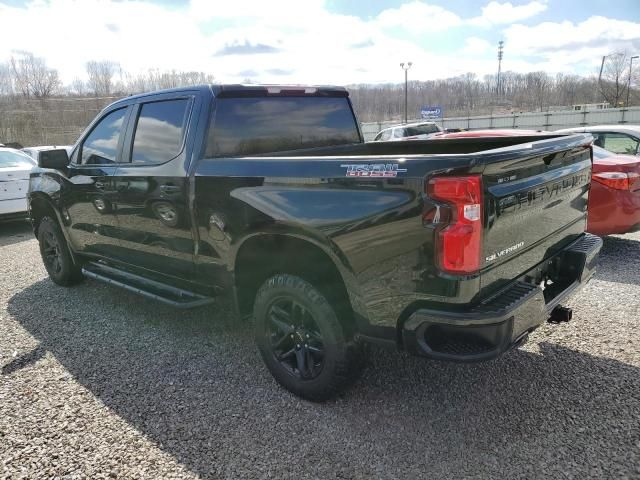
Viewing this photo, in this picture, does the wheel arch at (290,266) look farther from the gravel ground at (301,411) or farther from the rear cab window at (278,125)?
the rear cab window at (278,125)

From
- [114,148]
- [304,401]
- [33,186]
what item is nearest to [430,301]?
[304,401]

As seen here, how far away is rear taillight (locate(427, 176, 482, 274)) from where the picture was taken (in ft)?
7.56

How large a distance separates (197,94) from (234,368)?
2.02m

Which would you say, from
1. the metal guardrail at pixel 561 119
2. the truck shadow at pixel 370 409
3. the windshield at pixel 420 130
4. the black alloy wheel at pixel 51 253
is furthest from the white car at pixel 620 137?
the metal guardrail at pixel 561 119

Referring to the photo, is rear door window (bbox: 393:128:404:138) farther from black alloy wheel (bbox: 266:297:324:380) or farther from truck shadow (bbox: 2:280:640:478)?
black alloy wheel (bbox: 266:297:324:380)

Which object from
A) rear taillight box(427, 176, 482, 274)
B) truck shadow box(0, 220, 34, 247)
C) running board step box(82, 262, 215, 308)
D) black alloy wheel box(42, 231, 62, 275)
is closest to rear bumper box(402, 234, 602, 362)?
rear taillight box(427, 176, 482, 274)

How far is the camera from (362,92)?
99875mm

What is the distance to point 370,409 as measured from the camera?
309 cm

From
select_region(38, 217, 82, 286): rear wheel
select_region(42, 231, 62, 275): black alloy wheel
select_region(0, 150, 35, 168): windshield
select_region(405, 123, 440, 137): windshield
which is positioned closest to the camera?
select_region(38, 217, 82, 286): rear wheel

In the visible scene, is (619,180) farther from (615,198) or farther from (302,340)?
(302,340)

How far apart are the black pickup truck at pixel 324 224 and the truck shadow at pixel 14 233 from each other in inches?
194

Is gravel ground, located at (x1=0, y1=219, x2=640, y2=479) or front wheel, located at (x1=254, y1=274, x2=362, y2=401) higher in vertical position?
front wheel, located at (x1=254, y1=274, x2=362, y2=401)

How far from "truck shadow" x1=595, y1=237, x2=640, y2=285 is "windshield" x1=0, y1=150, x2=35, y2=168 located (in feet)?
31.8

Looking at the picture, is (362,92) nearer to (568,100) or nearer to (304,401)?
(568,100)
